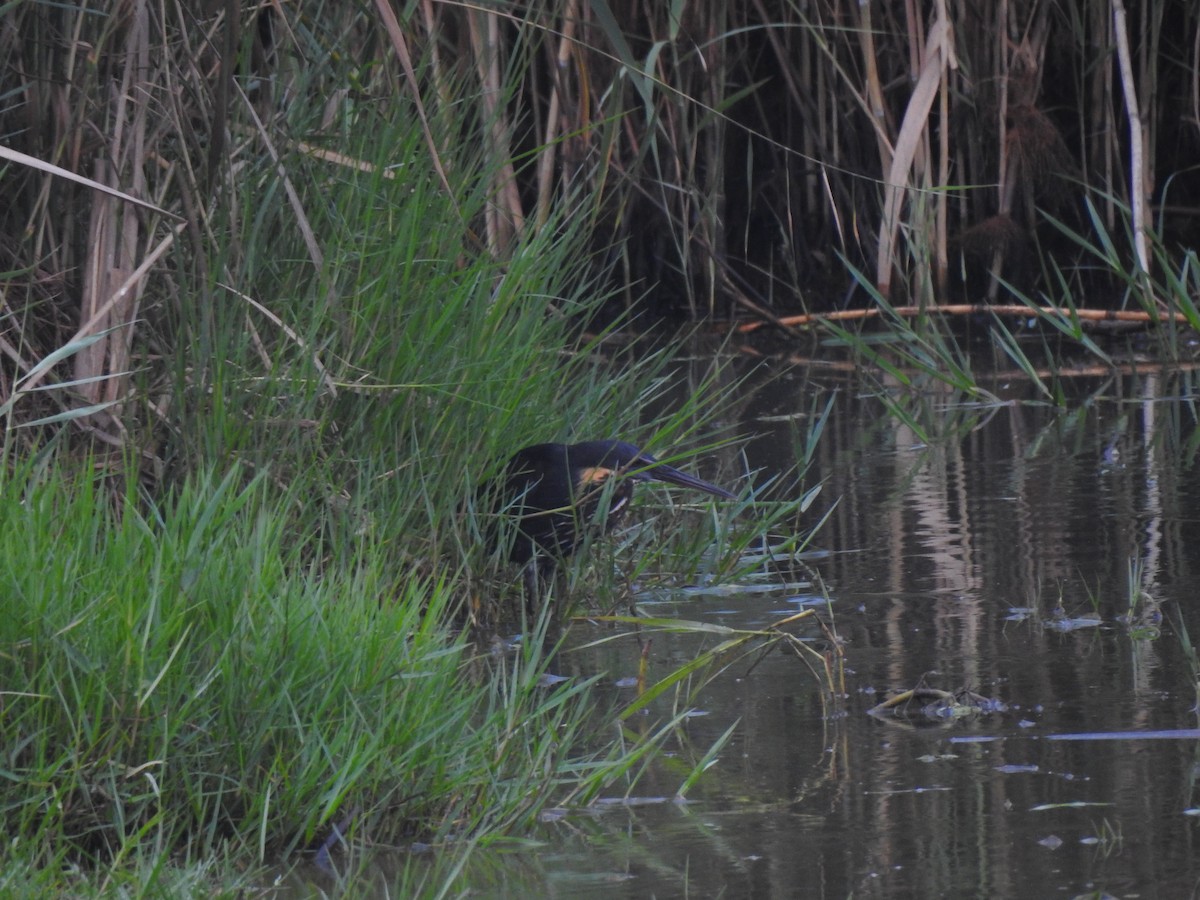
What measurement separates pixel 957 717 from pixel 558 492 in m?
1.19

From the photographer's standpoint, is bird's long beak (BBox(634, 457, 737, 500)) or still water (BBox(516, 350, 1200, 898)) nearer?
still water (BBox(516, 350, 1200, 898))

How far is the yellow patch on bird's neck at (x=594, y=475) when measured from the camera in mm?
4039

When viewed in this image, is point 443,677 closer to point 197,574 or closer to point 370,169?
point 197,574

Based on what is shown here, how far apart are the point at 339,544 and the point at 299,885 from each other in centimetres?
126

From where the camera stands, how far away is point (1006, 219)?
322 inches

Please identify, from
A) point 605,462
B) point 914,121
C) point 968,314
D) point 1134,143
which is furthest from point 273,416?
point 968,314

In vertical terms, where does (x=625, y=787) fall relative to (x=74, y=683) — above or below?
below

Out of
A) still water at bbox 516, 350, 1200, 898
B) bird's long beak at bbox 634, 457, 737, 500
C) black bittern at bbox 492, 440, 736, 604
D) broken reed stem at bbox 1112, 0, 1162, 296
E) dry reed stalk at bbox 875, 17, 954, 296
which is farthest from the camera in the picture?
broken reed stem at bbox 1112, 0, 1162, 296

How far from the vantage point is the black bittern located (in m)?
4.03

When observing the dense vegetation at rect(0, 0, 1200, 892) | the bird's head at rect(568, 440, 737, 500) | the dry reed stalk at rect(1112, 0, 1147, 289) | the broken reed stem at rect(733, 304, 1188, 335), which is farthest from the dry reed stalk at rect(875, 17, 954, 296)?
the bird's head at rect(568, 440, 737, 500)

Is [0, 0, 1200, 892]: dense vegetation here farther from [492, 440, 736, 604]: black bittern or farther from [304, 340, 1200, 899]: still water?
[304, 340, 1200, 899]: still water

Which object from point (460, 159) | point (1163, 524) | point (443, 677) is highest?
point (460, 159)

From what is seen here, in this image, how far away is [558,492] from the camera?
4.04 m

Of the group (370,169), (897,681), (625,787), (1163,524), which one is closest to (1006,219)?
(1163,524)
